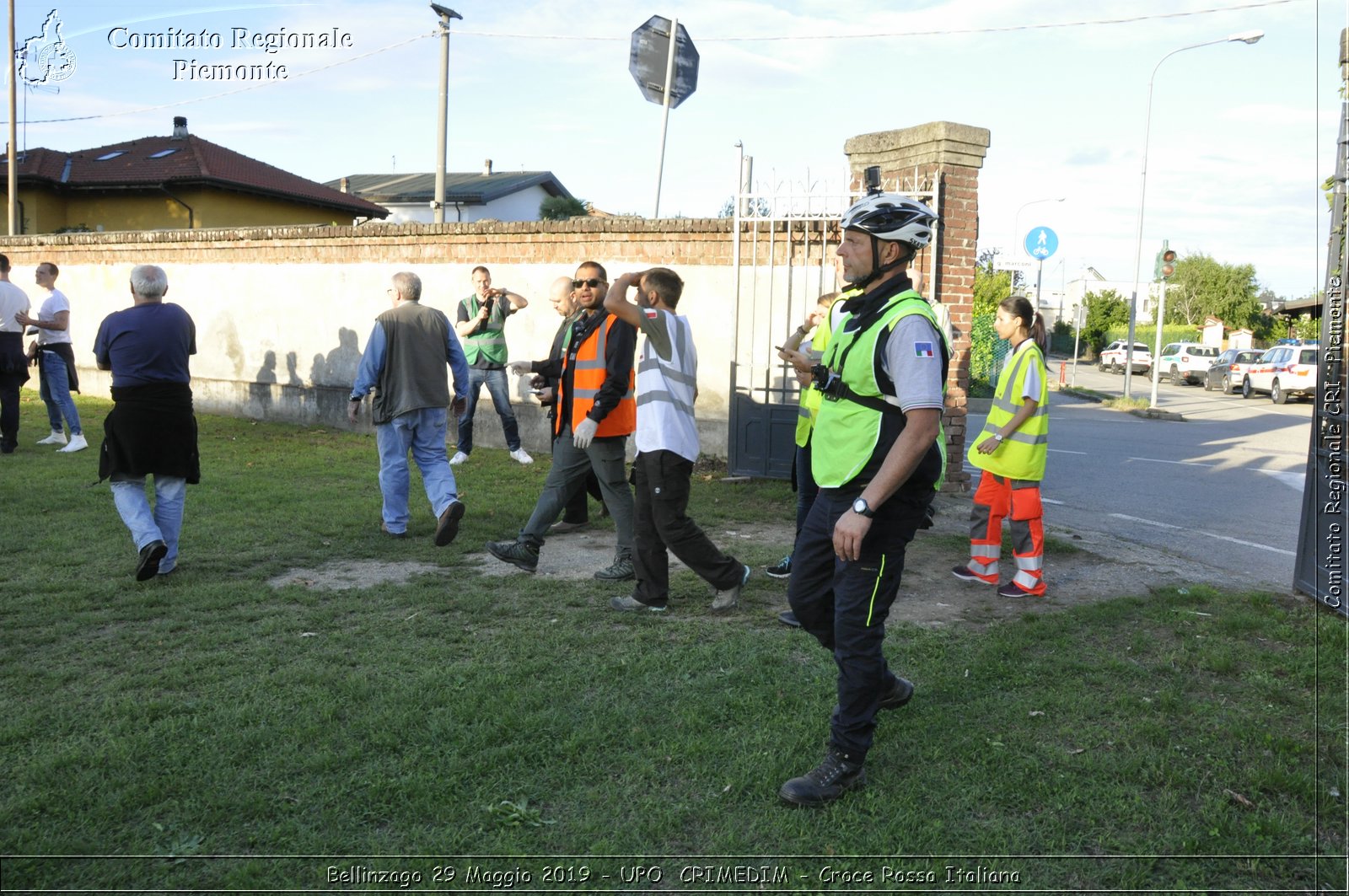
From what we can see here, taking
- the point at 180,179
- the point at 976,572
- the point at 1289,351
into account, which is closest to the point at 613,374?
the point at 976,572

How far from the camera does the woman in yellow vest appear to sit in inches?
237

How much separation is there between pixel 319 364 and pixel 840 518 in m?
11.8

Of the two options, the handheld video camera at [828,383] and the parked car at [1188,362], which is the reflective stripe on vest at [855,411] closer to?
the handheld video camera at [828,383]

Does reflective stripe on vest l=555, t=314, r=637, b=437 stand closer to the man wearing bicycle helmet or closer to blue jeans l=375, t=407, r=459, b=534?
blue jeans l=375, t=407, r=459, b=534

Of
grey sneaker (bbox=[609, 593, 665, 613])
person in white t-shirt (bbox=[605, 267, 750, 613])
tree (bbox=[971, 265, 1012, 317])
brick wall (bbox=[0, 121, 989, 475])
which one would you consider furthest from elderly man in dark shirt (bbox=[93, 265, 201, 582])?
tree (bbox=[971, 265, 1012, 317])

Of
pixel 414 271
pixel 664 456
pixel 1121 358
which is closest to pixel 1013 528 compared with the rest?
pixel 664 456

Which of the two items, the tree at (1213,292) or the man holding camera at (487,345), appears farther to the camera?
the tree at (1213,292)

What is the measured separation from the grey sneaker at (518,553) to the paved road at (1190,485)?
14.9ft

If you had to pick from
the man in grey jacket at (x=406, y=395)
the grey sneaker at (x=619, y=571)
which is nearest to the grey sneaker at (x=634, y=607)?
the grey sneaker at (x=619, y=571)

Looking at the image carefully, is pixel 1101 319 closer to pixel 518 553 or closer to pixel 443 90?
pixel 443 90

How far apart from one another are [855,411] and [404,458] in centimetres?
471

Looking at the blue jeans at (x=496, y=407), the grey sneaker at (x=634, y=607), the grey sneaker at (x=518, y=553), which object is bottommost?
the grey sneaker at (x=634, y=607)

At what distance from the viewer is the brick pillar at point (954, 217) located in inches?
363

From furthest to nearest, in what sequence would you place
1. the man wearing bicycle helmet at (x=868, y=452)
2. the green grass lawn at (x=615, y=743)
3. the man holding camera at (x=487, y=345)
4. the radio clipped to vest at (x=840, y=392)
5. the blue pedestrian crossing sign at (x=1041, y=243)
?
the blue pedestrian crossing sign at (x=1041, y=243)
the man holding camera at (x=487, y=345)
the radio clipped to vest at (x=840, y=392)
the man wearing bicycle helmet at (x=868, y=452)
the green grass lawn at (x=615, y=743)
